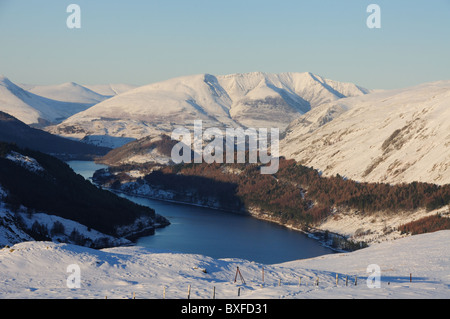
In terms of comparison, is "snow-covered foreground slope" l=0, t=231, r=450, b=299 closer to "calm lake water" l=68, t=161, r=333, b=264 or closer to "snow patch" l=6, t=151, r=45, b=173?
"calm lake water" l=68, t=161, r=333, b=264

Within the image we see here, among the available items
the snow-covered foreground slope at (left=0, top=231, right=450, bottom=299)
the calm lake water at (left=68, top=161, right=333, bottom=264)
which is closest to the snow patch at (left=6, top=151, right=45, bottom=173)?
the calm lake water at (left=68, top=161, right=333, bottom=264)

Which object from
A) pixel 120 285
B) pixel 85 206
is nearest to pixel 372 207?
pixel 85 206

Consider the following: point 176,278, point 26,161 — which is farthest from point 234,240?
point 176,278

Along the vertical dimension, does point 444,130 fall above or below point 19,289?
above

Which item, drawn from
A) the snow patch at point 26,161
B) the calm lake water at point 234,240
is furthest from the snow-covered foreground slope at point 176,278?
the snow patch at point 26,161

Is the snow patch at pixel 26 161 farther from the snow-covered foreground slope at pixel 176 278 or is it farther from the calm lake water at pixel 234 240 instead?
the snow-covered foreground slope at pixel 176 278
